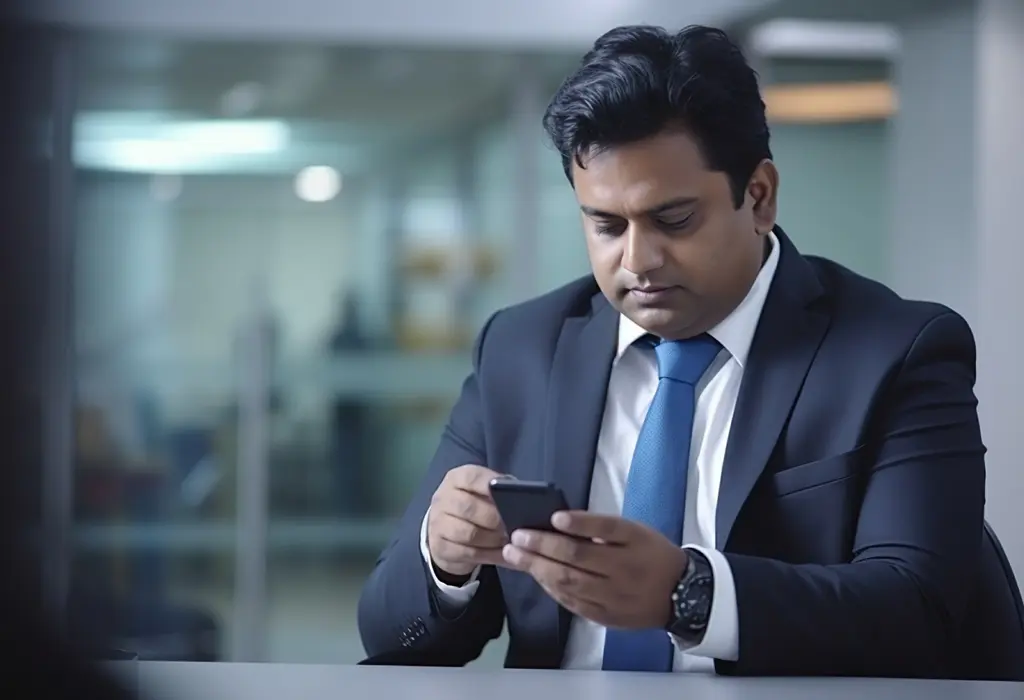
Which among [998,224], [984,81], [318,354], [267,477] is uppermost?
[984,81]

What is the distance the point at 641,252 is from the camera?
1.64 m

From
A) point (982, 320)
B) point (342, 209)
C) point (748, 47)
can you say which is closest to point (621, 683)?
point (982, 320)

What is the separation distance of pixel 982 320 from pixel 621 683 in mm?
3101

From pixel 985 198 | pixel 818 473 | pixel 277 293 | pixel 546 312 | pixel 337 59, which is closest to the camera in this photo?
pixel 818 473

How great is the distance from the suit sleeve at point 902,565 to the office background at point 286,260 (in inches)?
128

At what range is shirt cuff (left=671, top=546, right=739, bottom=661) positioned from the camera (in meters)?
1.37

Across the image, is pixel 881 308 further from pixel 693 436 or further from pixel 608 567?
pixel 608 567

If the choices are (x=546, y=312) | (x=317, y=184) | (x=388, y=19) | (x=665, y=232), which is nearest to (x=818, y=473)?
(x=665, y=232)

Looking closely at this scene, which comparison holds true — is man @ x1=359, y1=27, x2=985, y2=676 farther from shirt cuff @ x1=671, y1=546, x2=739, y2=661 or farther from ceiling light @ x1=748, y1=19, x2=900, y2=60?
ceiling light @ x1=748, y1=19, x2=900, y2=60

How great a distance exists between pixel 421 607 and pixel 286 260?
3.66m

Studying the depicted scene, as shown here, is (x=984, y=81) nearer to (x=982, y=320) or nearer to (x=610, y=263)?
(x=982, y=320)

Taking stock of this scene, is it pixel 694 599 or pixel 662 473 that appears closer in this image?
pixel 694 599

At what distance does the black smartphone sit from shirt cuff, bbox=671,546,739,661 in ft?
0.63

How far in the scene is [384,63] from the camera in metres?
4.96
